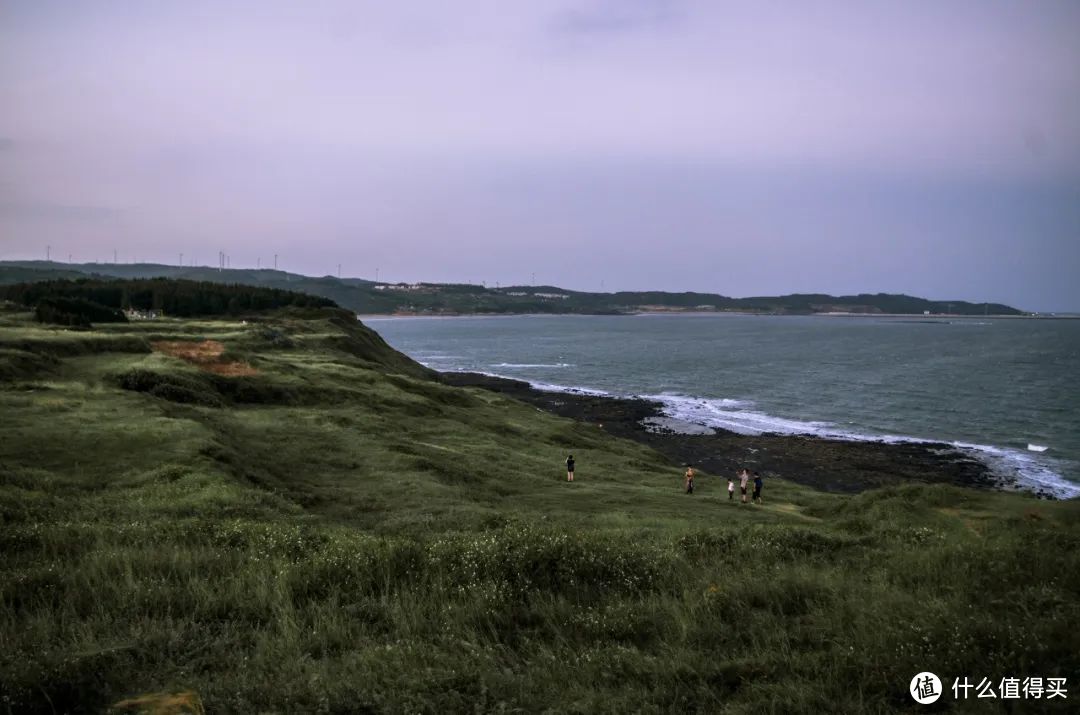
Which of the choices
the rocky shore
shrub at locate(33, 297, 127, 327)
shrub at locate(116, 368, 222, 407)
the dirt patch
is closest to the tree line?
shrub at locate(33, 297, 127, 327)

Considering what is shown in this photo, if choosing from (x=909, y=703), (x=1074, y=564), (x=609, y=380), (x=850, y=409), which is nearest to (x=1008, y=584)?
(x=1074, y=564)

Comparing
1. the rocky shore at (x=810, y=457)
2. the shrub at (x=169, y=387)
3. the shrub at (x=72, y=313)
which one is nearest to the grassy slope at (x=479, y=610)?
the shrub at (x=169, y=387)

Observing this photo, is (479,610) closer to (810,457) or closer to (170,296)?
(810,457)

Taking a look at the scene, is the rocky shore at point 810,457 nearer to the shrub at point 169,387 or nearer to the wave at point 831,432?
the wave at point 831,432

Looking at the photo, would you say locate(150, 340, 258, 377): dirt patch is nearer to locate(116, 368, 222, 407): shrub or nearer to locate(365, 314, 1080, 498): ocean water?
locate(116, 368, 222, 407): shrub

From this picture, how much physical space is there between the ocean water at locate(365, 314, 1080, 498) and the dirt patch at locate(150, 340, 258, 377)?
4284 centimetres

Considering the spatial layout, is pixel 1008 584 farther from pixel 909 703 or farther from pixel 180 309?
pixel 180 309

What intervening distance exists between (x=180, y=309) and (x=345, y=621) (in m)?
101

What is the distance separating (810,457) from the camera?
2018 inches

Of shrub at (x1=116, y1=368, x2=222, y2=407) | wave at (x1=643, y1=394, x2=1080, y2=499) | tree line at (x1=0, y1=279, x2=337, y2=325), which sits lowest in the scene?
wave at (x1=643, y1=394, x2=1080, y2=499)

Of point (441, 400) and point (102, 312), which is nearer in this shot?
point (441, 400)

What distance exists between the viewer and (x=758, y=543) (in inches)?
503
